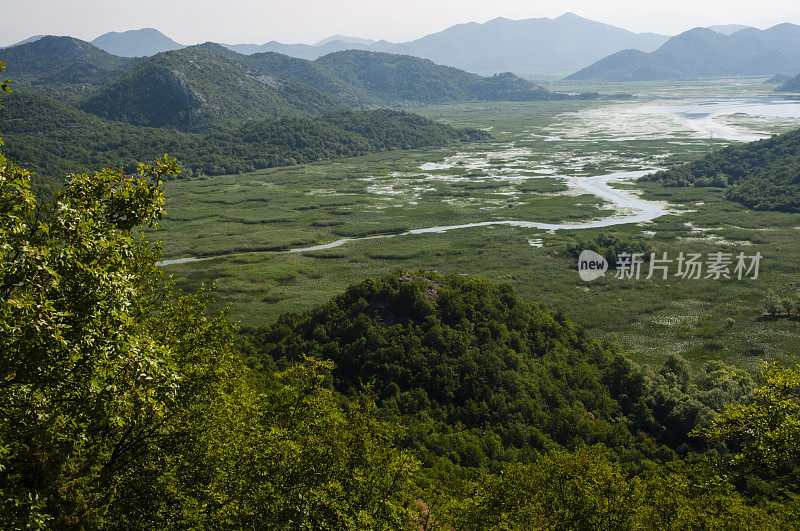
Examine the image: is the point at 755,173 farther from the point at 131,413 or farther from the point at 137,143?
the point at 137,143

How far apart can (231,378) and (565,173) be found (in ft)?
450

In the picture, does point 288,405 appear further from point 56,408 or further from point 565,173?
point 565,173

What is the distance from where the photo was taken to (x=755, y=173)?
11819 centimetres

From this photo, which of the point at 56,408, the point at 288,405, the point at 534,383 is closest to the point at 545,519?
the point at 288,405

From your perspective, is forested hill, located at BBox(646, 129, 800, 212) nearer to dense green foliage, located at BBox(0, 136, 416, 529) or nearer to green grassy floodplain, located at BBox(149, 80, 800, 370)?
green grassy floodplain, located at BBox(149, 80, 800, 370)

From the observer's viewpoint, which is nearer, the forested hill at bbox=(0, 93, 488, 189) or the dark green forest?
the dark green forest

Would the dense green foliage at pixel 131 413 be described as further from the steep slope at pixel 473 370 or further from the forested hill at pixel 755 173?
the forested hill at pixel 755 173

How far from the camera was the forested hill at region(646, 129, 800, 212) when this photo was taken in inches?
4050

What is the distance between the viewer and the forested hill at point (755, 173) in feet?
338

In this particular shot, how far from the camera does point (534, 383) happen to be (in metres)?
40.7

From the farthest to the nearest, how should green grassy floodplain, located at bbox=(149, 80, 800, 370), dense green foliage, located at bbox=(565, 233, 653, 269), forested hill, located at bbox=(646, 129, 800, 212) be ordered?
forested hill, located at bbox=(646, 129, 800, 212) < dense green foliage, located at bbox=(565, 233, 653, 269) < green grassy floodplain, located at bbox=(149, 80, 800, 370)

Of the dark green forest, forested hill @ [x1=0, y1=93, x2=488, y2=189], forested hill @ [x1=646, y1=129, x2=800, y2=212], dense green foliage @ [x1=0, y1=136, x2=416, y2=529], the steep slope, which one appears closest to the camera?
dense green foliage @ [x1=0, y1=136, x2=416, y2=529]

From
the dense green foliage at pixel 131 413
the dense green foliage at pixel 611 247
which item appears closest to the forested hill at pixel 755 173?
the dense green foliage at pixel 611 247

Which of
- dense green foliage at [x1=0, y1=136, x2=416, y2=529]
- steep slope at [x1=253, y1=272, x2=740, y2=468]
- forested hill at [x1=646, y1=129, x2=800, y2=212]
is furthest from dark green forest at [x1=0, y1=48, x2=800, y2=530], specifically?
forested hill at [x1=646, y1=129, x2=800, y2=212]
